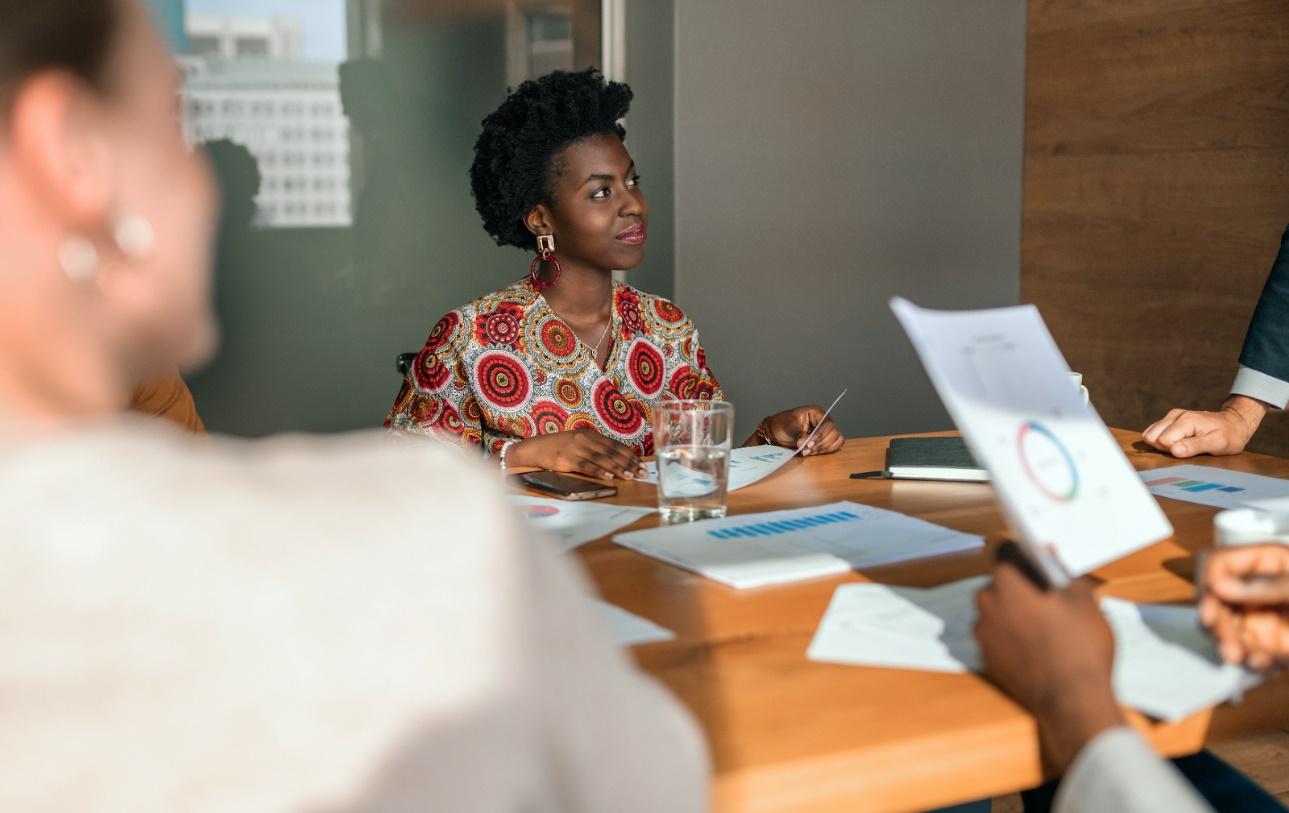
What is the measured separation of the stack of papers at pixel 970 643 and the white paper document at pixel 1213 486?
1.81 ft

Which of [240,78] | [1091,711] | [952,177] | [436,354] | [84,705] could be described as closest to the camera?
[84,705]

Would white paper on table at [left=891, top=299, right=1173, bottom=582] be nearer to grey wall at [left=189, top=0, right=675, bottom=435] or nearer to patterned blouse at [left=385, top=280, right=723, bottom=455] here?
patterned blouse at [left=385, top=280, right=723, bottom=455]

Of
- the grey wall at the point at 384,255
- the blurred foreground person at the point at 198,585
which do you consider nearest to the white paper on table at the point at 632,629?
the blurred foreground person at the point at 198,585

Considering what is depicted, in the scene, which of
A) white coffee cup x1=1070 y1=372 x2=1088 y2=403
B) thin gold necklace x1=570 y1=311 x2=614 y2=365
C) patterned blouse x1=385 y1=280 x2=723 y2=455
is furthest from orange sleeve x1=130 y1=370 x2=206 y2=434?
white coffee cup x1=1070 y1=372 x2=1088 y2=403

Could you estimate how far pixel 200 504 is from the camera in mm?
488

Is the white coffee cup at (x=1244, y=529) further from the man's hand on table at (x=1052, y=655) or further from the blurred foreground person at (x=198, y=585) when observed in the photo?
the blurred foreground person at (x=198, y=585)

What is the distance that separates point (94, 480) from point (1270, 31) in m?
3.41

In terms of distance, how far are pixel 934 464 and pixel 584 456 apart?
20.1 inches

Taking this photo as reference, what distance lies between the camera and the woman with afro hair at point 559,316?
92.3 inches

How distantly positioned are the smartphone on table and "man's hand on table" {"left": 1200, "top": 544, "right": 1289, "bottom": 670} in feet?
2.71

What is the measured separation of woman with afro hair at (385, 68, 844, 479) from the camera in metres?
2.34

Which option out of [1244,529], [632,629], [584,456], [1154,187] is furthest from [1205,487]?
[1154,187]

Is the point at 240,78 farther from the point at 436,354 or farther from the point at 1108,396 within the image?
the point at 1108,396

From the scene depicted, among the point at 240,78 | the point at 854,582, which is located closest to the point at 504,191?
the point at 240,78
